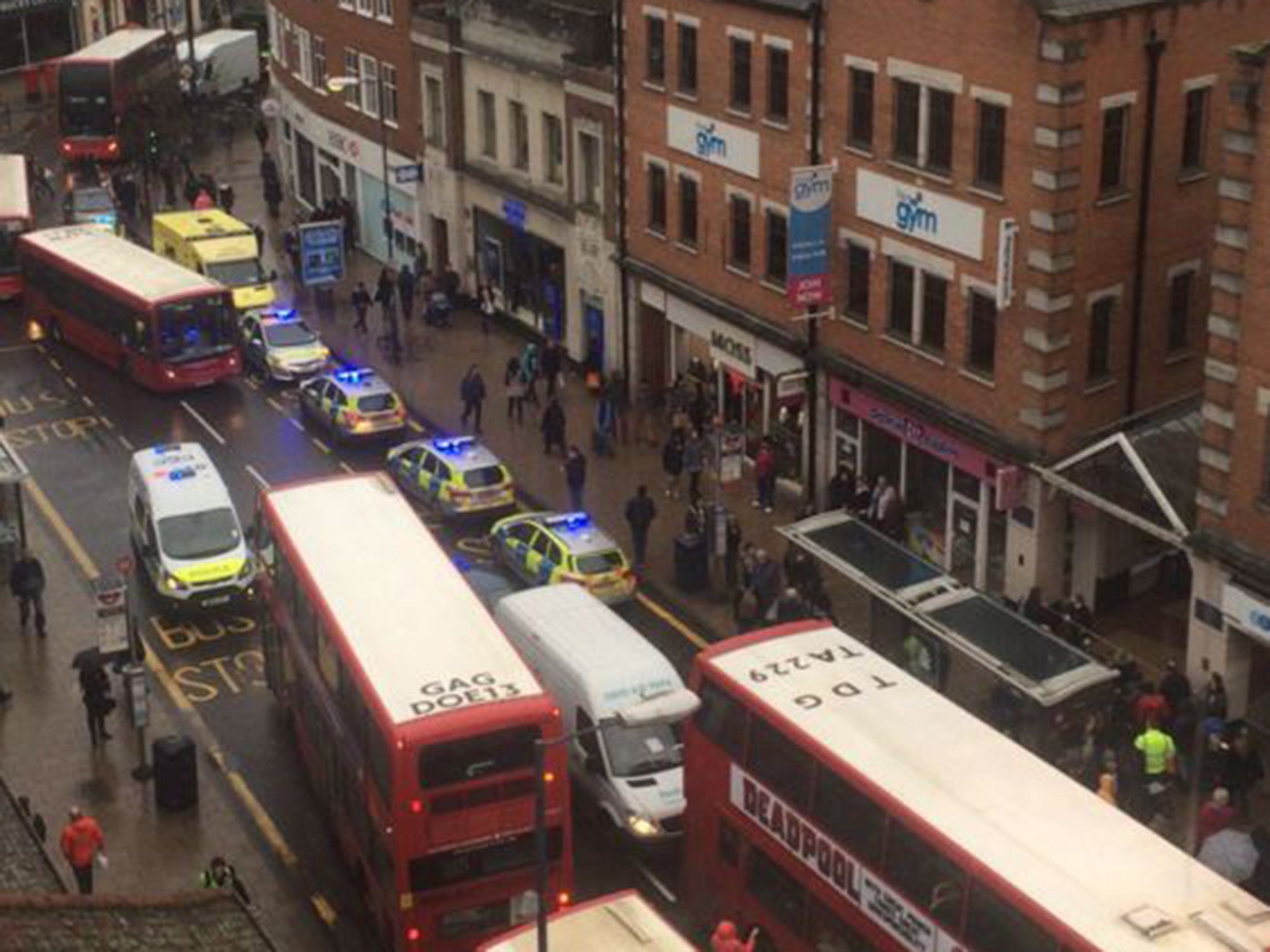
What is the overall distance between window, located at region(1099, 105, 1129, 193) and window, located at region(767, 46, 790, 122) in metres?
8.95

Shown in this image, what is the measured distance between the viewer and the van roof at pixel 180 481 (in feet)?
138

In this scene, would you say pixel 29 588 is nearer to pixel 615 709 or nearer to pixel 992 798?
pixel 615 709

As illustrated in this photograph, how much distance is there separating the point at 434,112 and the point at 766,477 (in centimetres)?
2346

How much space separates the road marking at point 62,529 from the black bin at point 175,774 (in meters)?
11.3

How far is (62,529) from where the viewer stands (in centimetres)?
4666

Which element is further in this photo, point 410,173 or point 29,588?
point 410,173

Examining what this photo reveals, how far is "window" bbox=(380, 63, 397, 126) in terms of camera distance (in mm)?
66438

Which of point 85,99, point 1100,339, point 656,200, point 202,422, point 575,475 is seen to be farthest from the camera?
point 85,99

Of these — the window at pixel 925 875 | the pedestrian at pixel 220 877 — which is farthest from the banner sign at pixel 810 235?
the window at pixel 925 875

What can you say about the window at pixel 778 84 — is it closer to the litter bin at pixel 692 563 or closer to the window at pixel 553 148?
the litter bin at pixel 692 563

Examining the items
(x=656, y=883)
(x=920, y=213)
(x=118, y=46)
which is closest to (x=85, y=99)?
(x=118, y=46)

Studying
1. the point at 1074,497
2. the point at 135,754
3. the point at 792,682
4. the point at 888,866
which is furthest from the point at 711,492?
the point at 888,866

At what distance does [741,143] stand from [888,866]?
2499 centimetres

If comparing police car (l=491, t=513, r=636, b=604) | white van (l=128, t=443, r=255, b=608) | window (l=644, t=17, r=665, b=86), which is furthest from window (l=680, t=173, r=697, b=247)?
white van (l=128, t=443, r=255, b=608)
